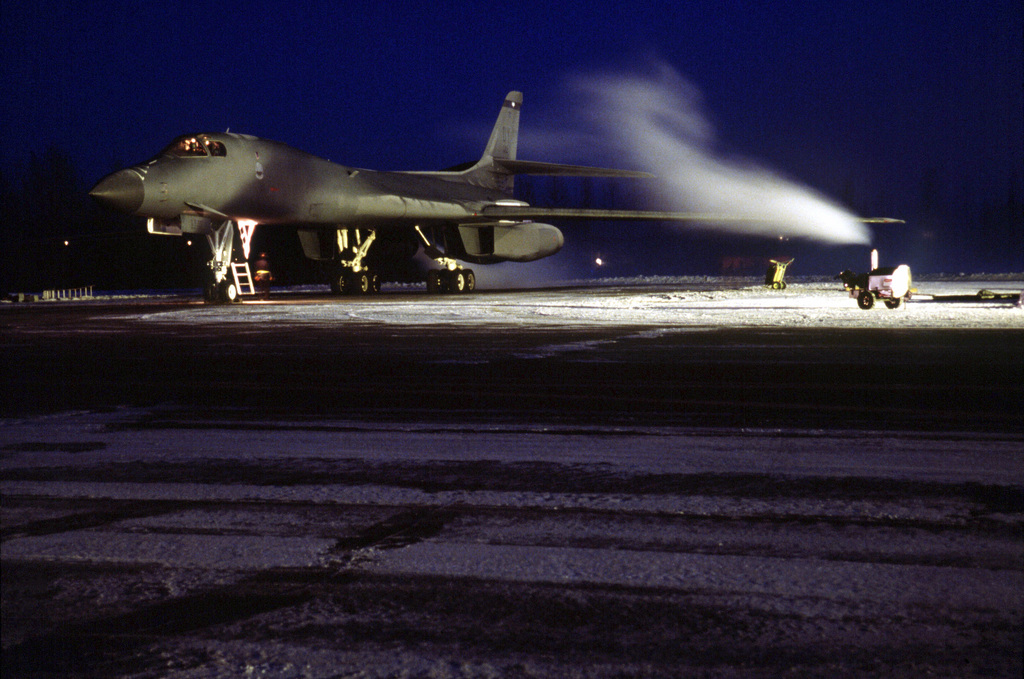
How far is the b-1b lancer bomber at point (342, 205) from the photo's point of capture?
75.7 ft

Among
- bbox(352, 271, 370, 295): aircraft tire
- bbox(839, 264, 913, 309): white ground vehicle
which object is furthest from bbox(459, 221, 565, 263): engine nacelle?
bbox(839, 264, 913, 309): white ground vehicle

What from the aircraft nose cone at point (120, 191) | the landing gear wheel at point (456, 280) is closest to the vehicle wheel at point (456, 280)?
the landing gear wheel at point (456, 280)

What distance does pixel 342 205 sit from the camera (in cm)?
2819

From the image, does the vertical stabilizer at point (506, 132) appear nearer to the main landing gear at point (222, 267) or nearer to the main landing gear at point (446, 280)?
the main landing gear at point (446, 280)

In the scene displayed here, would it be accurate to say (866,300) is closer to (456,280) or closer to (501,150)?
(456,280)

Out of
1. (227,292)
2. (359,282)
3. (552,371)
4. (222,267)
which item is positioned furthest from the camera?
(359,282)

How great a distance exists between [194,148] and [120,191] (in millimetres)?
2667

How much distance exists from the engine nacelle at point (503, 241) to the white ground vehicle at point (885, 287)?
15475 mm

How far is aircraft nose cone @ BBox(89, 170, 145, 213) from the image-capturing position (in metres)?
21.3

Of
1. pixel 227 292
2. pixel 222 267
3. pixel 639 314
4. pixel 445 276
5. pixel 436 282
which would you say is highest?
pixel 222 267

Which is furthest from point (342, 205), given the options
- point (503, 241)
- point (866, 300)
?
point (866, 300)

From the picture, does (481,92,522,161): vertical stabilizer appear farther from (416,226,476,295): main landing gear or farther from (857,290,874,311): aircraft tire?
(857,290,874,311): aircraft tire

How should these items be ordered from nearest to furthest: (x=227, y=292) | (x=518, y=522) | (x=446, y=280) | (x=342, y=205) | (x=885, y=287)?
(x=518, y=522), (x=885, y=287), (x=227, y=292), (x=342, y=205), (x=446, y=280)

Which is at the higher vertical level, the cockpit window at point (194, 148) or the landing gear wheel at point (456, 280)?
the cockpit window at point (194, 148)
